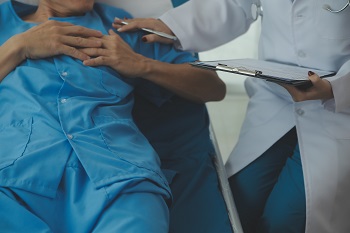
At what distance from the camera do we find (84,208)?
1.35 metres

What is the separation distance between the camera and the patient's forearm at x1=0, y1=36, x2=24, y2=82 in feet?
5.34

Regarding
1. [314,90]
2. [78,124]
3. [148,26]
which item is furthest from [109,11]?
[314,90]

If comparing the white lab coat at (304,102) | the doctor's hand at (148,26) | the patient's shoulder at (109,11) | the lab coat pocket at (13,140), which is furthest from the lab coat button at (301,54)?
the lab coat pocket at (13,140)

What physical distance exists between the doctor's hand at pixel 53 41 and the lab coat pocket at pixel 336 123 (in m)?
0.78

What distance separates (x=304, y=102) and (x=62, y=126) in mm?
783

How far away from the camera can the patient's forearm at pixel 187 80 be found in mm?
1741

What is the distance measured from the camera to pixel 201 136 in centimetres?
192

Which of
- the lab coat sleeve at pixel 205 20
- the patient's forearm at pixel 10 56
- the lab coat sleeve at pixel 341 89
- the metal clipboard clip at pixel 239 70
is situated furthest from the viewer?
the lab coat sleeve at pixel 205 20

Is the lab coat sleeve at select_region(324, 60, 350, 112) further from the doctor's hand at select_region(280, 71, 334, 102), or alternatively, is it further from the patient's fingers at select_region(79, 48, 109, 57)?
the patient's fingers at select_region(79, 48, 109, 57)

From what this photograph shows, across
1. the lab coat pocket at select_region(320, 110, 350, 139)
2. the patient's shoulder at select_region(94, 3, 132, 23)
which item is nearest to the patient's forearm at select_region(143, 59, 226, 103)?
the patient's shoulder at select_region(94, 3, 132, 23)

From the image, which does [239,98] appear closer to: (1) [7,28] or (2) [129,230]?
(1) [7,28]

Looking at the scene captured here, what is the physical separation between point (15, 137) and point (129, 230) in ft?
1.45

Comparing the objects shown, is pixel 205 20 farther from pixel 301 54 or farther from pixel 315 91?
pixel 315 91

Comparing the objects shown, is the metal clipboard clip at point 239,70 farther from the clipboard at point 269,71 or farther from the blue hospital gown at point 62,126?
the blue hospital gown at point 62,126
